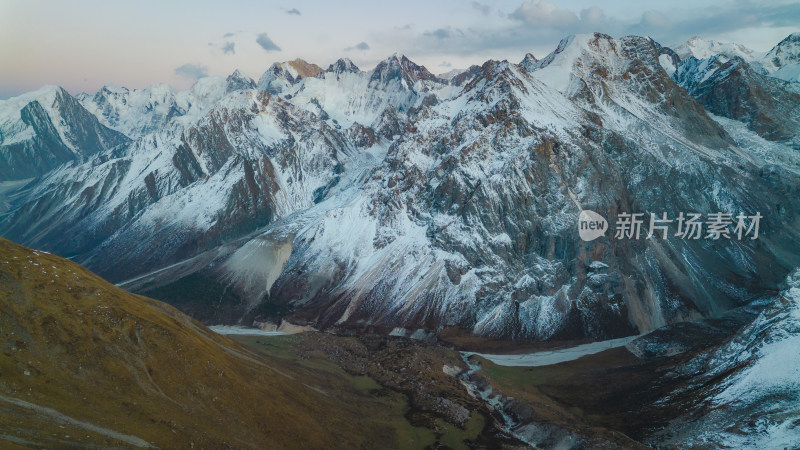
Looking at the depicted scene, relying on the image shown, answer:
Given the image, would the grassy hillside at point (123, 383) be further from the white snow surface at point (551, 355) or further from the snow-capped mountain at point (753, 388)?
the white snow surface at point (551, 355)

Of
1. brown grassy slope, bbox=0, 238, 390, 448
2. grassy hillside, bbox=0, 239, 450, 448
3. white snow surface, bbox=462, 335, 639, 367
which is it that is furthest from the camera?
white snow surface, bbox=462, 335, 639, 367

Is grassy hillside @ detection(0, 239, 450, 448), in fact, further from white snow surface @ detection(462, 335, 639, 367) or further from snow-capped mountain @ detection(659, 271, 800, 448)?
white snow surface @ detection(462, 335, 639, 367)

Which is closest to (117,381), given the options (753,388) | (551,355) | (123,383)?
(123,383)

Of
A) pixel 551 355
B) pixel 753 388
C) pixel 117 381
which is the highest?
pixel 753 388

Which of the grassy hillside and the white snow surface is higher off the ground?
the grassy hillside

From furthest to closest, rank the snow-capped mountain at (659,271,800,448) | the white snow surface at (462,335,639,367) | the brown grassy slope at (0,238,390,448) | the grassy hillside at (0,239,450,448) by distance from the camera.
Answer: the white snow surface at (462,335,639,367) → the snow-capped mountain at (659,271,800,448) → the grassy hillside at (0,239,450,448) → the brown grassy slope at (0,238,390,448)

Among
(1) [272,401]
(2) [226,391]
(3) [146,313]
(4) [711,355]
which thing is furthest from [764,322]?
(3) [146,313]

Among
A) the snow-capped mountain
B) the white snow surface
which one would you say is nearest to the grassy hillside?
the snow-capped mountain

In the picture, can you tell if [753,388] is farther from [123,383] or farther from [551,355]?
[123,383]

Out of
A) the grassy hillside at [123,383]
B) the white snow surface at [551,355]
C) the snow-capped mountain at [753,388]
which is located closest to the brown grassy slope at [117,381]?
the grassy hillside at [123,383]
